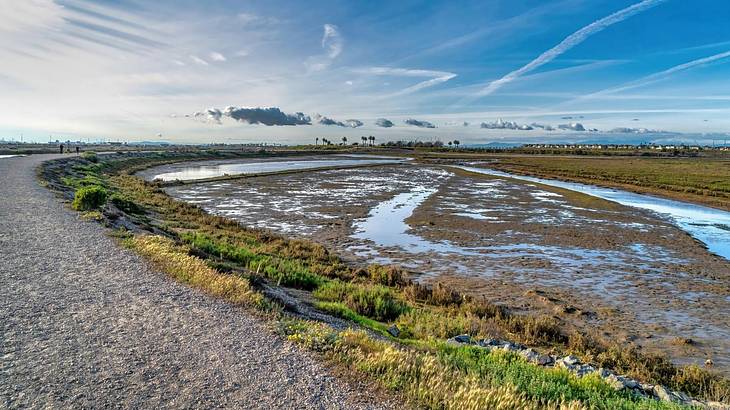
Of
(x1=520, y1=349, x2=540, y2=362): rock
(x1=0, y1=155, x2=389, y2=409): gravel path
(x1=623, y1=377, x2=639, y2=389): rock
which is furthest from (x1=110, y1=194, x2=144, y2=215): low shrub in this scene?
(x1=623, y1=377, x2=639, y2=389): rock

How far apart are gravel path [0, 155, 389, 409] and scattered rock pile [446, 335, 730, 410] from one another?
172 inches

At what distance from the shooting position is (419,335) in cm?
1052

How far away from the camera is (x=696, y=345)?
11719mm

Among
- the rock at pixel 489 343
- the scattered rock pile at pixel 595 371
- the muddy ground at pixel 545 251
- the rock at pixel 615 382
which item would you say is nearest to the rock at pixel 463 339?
the scattered rock pile at pixel 595 371

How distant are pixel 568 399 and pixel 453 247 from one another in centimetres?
1668

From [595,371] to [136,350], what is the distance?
794cm

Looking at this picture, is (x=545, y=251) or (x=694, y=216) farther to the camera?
(x=694, y=216)

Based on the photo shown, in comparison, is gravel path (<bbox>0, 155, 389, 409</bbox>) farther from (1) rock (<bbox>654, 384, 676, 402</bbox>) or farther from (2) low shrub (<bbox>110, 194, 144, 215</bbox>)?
(2) low shrub (<bbox>110, 194, 144, 215</bbox>)

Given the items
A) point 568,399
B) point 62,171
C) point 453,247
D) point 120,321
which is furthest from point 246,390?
point 62,171

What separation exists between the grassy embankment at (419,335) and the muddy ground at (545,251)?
1.88 m

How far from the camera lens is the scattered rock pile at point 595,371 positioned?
25.2 ft

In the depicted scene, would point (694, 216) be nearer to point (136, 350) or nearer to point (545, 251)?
point (545, 251)

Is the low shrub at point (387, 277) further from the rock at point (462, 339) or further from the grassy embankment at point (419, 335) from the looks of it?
the rock at point (462, 339)

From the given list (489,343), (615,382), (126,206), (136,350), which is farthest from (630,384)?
(126,206)
